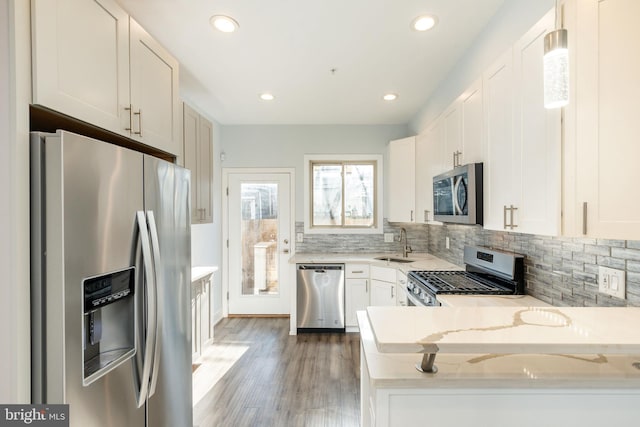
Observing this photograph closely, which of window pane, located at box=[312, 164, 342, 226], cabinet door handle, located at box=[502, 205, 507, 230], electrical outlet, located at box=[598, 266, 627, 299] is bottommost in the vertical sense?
electrical outlet, located at box=[598, 266, 627, 299]

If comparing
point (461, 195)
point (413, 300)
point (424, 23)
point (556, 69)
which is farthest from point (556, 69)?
point (413, 300)

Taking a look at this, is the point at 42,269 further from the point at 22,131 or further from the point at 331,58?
the point at 331,58

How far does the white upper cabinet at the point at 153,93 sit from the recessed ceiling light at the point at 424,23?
1.55m

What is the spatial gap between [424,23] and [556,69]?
1428 mm

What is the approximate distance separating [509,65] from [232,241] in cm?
372

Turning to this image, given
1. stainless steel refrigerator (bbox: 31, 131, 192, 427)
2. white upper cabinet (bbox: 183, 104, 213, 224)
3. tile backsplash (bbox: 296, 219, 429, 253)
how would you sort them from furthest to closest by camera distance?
tile backsplash (bbox: 296, 219, 429, 253) < white upper cabinet (bbox: 183, 104, 213, 224) < stainless steel refrigerator (bbox: 31, 131, 192, 427)

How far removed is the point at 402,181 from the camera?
12.3ft

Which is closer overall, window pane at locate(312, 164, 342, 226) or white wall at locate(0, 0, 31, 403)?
white wall at locate(0, 0, 31, 403)

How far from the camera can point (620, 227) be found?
3.41ft

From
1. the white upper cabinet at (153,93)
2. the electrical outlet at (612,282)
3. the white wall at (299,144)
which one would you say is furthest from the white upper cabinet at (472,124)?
the white wall at (299,144)

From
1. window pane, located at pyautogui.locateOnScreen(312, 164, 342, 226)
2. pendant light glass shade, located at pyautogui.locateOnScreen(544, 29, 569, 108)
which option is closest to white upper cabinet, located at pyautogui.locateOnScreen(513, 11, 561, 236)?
pendant light glass shade, located at pyautogui.locateOnScreen(544, 29, 569, 108)

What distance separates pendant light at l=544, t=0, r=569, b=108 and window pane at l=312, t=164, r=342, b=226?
140 inches

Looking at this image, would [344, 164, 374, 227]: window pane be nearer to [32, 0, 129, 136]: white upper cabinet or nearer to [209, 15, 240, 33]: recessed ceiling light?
[209, 15, 240, 33]: recessed ceiling light

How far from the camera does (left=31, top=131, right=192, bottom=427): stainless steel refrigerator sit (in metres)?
0.98
